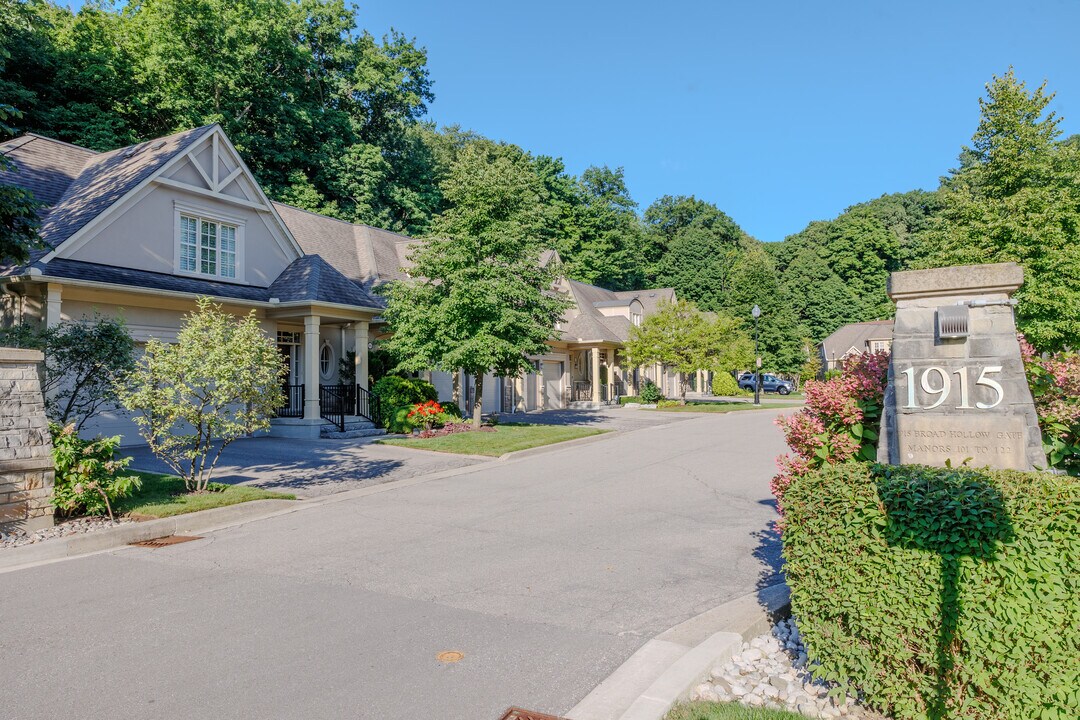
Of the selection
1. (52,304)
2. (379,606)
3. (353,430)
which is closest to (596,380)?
(353,430)

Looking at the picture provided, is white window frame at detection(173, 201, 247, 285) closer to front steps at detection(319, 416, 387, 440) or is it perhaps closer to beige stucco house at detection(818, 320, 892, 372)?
front steps at detection(319, 416, 387, 440)

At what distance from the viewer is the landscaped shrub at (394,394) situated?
65.4 feet

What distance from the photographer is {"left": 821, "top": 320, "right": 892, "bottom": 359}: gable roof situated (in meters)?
62.3

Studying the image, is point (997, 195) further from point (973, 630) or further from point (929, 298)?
point (973, 630)

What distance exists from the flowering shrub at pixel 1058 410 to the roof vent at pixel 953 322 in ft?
2.37

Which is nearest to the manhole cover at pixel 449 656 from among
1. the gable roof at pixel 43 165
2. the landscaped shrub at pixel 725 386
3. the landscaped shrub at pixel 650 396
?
the gable roof at pixel 43 165

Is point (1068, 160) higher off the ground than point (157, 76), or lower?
lower

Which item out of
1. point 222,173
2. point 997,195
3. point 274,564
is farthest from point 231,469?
point 997,195

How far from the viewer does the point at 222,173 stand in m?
18.7

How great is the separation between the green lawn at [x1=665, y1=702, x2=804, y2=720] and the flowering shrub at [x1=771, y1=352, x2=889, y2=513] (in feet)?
4.96

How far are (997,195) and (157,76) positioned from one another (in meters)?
33.1

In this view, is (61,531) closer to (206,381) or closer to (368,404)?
(206,381)

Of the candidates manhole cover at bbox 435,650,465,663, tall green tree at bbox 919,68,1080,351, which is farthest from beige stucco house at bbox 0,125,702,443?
tall green tree at bbox 919,68,1080,351

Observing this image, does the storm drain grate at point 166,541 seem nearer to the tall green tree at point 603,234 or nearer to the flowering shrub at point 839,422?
the flowering shrub at point 839,422
